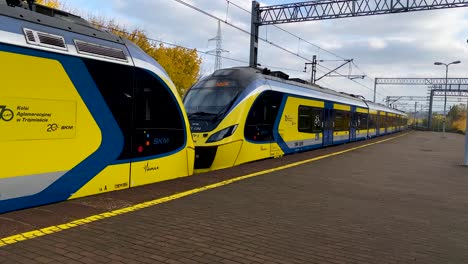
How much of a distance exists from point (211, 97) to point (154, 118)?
477 cm

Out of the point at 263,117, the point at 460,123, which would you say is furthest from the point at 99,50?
the point at 460,123

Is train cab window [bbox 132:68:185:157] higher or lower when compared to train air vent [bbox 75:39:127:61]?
lower

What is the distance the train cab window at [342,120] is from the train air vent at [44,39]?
17245 millimetres

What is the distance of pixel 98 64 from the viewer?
7.00m

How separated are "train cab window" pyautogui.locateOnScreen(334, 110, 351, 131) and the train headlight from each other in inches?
445

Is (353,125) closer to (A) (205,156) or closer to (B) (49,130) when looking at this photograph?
(A) (205,156)

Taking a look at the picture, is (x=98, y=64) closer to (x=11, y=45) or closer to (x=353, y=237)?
(x=11, y=45)

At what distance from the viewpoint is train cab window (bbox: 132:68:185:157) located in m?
7.80

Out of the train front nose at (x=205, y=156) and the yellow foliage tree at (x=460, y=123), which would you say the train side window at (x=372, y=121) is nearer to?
the train front nose at (x=205, y=156)

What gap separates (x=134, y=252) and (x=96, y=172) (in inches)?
103

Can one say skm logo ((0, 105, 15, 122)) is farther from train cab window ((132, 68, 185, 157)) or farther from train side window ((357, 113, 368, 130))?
train side window ((357, 113, 368, 130))

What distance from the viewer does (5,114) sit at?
220 inches

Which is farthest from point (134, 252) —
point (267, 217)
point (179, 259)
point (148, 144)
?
point (148, 144)

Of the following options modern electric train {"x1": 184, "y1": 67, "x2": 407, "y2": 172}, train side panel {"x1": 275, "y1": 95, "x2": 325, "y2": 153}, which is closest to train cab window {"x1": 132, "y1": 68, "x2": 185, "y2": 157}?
modern electric train {"x1": 184, "y1": 67, "x2": 407, "y2": 172}
